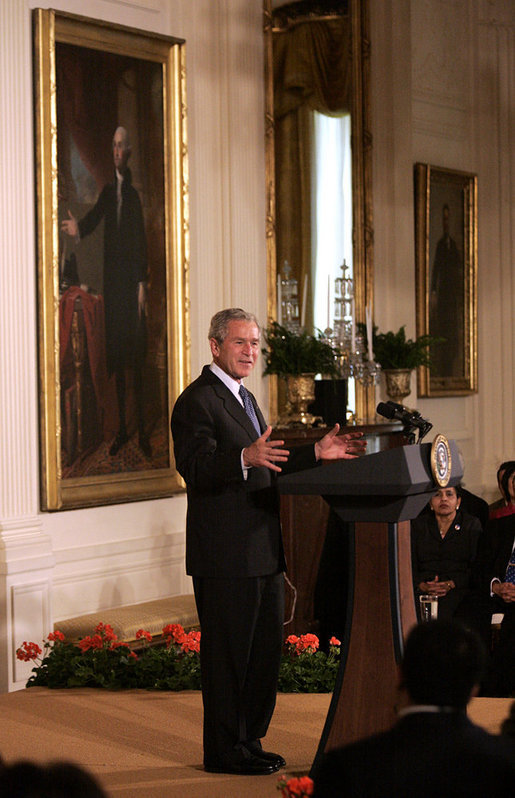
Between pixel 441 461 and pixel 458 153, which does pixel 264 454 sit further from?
pixel 458 153

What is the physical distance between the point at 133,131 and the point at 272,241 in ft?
4.57

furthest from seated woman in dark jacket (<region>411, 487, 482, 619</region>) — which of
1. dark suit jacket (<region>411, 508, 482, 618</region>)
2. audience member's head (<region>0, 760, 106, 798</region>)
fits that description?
audience member's head (<region>0, 760, 106, 798</region>)

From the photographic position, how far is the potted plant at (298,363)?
296 inches

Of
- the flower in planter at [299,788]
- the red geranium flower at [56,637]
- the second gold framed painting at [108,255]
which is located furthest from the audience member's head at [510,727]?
the second gold framed painting at [108,255]

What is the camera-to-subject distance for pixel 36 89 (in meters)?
6.55

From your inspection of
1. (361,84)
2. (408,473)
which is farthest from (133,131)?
(408,473)

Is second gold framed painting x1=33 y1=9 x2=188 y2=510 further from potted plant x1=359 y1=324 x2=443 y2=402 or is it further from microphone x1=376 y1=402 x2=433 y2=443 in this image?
microphone x1=376 y1=402 x2=433 y2=443

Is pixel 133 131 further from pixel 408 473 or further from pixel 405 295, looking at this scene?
pixel 408 473

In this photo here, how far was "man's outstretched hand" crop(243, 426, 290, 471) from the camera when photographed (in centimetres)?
375

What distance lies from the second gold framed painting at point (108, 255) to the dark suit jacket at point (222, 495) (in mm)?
2622

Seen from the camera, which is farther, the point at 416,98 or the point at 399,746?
the point at 416,98

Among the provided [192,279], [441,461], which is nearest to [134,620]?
[192,279]

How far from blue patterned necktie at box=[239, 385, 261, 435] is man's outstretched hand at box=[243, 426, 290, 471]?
1.51 feet

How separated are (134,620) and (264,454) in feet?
9.97
